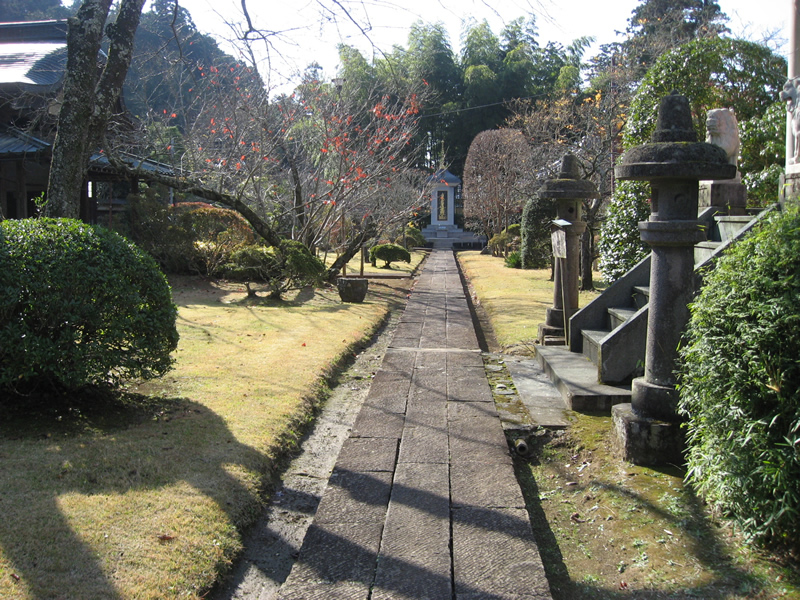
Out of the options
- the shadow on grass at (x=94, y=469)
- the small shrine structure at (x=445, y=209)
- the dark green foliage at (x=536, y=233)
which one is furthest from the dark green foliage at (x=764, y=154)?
the small shrine structure at (x=445, y=209)

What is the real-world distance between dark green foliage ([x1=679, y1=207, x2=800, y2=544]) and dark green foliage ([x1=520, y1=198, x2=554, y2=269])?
1603 centimetres

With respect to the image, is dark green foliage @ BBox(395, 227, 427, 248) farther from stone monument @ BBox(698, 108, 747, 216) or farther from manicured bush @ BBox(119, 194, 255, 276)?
stone monument @ BBox(698, 108, 747, 216)

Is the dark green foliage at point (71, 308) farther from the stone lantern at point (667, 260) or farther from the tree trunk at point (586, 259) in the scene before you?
the tree trunk at point (586, 259)

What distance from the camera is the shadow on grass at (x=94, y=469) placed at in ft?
9.34

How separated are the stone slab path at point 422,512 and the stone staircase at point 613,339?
82 cm

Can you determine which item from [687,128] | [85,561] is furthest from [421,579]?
[687,128]

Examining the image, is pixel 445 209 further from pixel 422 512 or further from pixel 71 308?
pixel 422 512

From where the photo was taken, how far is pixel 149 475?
152 inches

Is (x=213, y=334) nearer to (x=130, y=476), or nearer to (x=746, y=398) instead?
(x=130, y=476)

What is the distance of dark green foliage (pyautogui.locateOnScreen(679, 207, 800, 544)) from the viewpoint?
8.97 feet

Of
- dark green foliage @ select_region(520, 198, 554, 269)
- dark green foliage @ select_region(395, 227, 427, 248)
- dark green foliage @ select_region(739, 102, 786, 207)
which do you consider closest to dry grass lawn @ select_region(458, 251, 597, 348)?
dark green foliage @ select_region(520, 198, 554, 269)

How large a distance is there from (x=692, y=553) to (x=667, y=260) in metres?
1.84

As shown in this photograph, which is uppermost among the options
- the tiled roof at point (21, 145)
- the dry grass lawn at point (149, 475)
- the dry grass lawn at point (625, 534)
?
the tiled roof at point (21, 145)

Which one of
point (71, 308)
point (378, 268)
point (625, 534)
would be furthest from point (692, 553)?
point (378, 268)
